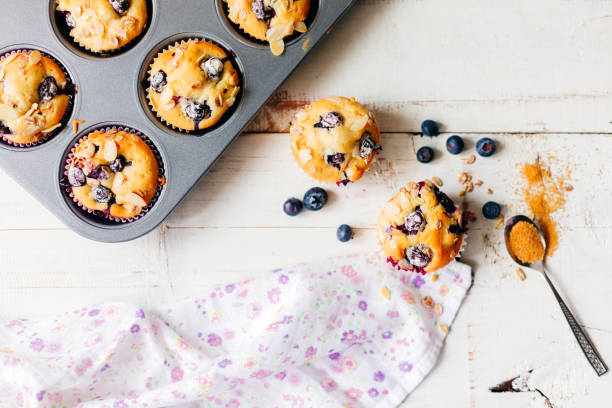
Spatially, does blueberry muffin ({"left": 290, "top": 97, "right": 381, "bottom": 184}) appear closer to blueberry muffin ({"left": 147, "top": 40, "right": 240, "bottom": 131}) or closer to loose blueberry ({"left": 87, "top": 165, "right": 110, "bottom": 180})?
blueberry muffin ({"left": 147, "top": 40, "right": 240, "bottom": 131})

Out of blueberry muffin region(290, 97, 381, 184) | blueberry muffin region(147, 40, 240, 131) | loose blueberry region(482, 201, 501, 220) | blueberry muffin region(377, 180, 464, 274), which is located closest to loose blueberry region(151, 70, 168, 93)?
blueberry muffin region(147, 40, 240, 131)

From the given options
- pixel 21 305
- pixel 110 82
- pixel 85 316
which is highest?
pixel 110 82

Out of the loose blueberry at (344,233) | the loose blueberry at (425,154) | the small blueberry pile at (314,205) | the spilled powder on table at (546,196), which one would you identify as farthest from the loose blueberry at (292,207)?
the spilled powder on table at (546,196)

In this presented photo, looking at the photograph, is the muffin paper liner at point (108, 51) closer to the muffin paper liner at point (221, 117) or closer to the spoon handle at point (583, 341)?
the muffin paper liner at point (221, 117)

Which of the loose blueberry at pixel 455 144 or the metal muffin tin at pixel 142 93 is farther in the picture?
the loose blueberry at pixel 455 144

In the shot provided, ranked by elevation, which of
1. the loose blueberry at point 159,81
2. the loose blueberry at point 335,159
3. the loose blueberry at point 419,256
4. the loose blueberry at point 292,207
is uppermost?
the loose blueberry at point 335,159

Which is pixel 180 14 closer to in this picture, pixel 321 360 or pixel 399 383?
pixel 321 360

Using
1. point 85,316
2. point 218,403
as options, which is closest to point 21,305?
point 85,316

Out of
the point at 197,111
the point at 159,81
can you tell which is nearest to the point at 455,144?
the point at 197,111
